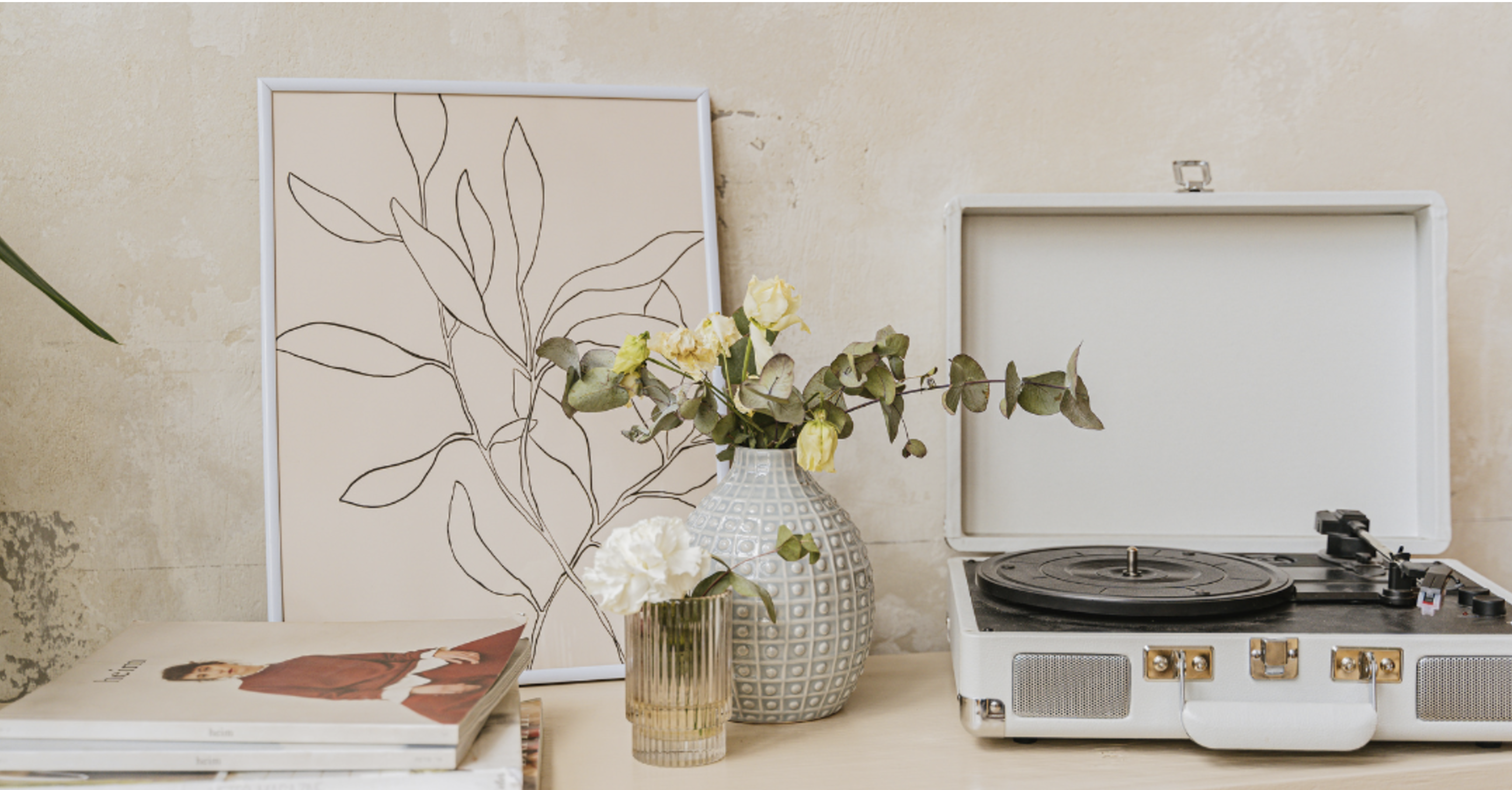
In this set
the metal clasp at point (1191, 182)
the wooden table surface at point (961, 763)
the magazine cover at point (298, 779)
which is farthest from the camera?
the metal clasp at point (1191, 182)

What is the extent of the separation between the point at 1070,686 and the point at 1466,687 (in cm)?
35

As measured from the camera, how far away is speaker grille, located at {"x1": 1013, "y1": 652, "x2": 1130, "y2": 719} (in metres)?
0.89

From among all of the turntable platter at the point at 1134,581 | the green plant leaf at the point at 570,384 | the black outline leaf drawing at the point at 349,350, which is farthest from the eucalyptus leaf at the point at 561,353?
the turntable platter at the point at 1134,581

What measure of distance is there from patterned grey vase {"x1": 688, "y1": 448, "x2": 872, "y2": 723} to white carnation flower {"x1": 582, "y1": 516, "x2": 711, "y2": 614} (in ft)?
0.38

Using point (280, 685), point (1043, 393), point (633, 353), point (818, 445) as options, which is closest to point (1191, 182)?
point (1043, 393)

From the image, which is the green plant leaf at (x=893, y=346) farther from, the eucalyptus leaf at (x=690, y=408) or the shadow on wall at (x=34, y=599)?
the shadow on wall at (x=34, y=599)

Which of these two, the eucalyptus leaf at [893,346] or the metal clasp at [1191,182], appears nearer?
the eucalyptus leaf at [893,346]

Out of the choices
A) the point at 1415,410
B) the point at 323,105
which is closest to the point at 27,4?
the point at 323,105

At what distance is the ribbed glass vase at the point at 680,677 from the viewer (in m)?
0.87

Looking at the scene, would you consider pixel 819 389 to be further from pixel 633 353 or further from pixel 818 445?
pixel 633 353

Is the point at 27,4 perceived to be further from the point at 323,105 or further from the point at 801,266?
the point at 801,266

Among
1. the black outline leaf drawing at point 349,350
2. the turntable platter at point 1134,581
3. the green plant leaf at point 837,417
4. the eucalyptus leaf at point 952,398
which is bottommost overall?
the turntable platter at point 1134,581

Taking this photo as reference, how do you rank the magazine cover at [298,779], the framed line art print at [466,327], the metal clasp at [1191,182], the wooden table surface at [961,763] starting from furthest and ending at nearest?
the metal clasp at [1191,182] → the framed line art print at [466,327] → the wooden table surface at [961,763] → the magazine cover at [298,779]

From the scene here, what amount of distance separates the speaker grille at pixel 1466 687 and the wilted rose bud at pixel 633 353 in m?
0.77
